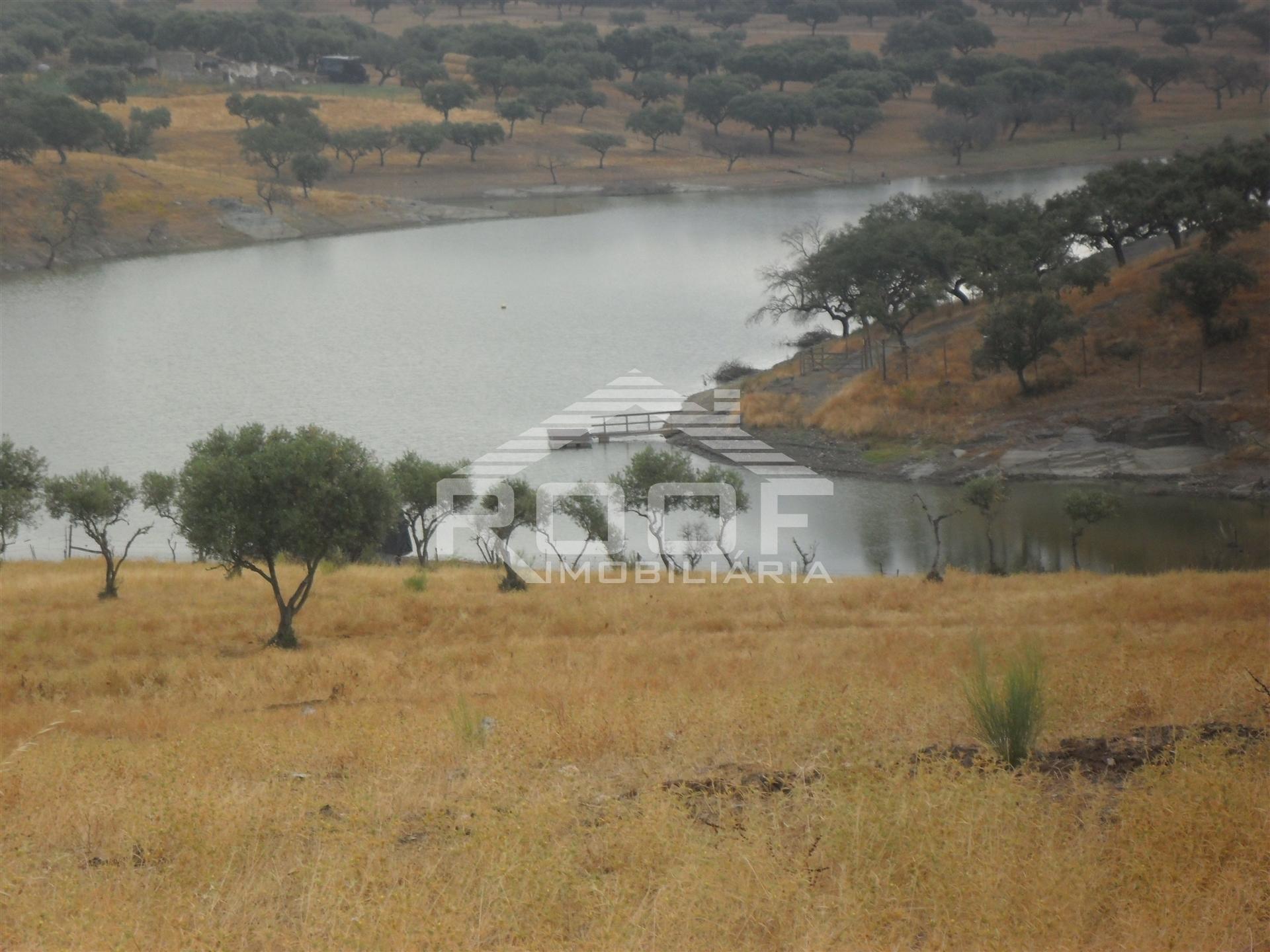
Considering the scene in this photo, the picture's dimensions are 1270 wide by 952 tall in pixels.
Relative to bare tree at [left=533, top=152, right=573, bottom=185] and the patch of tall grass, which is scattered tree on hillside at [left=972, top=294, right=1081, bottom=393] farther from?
bare tree at [left=533, top=152, right=573, bottom=185]

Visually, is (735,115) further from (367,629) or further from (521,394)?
(367,629)

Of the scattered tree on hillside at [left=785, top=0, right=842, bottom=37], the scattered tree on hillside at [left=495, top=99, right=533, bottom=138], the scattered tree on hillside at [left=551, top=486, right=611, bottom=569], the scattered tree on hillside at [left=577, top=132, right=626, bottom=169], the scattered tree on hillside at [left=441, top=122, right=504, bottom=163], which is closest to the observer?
the scattered tree on hillside at [left=551, top=486, right=611, bottom=569]

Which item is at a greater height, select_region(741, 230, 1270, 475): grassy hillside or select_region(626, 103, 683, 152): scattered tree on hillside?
select_region(626, 103, 683, 152): scattered tree on hillside

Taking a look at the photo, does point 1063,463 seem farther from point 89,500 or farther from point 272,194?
point 272,194

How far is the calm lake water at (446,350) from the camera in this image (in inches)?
1499

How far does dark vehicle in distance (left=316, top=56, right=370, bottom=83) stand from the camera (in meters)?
139

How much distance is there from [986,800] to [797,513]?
110 ft

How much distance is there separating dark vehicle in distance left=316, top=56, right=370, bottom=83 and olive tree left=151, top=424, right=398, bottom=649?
130650 mm

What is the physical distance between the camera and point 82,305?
7225 cm

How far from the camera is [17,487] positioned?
31266mm

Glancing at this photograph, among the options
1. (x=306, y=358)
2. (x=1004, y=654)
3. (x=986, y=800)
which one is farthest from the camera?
(x=306, y=358)

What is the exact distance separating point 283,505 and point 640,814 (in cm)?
1355

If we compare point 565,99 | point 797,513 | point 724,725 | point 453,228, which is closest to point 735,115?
point 565,99

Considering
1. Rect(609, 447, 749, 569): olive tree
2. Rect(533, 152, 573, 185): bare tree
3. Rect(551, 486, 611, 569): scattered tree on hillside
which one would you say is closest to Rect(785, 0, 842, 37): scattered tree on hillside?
Rect(533, 152, 573, 185): bare tree
